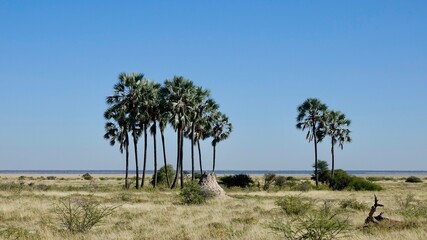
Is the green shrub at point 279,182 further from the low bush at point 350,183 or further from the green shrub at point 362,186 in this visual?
the green shrub at point 362,186

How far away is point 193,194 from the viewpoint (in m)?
31.7

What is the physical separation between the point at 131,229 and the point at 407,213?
11.3 m

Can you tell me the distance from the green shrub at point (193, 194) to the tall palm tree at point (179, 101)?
730 inches

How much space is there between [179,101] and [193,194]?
21046 millimetres

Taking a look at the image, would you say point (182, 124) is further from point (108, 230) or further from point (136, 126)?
point (108, 230)

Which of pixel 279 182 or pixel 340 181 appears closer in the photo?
pixel 340 181

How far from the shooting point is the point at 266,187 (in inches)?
2329

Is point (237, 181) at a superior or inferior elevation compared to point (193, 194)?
inferior

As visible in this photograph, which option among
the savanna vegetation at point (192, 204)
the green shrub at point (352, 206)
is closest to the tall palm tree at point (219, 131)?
the savanna vegetation at point (192, 204)

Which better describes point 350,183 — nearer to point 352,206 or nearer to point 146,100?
point 146,100

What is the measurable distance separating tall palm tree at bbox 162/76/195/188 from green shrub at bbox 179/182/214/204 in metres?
18.5

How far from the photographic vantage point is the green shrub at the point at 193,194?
31344mm

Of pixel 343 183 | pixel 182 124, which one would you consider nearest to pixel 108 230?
pixel 182 124

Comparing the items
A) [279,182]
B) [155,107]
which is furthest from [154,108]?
[279,182]
